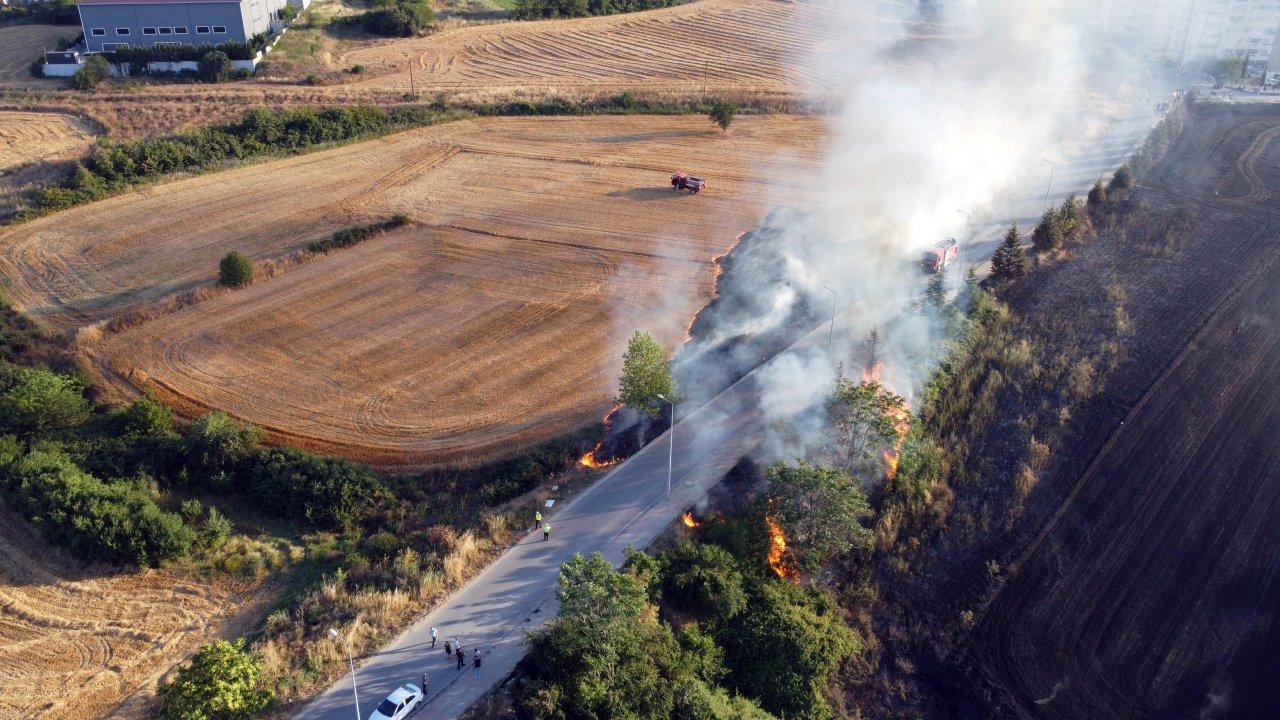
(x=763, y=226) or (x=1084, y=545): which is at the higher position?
(x=763, y=226)

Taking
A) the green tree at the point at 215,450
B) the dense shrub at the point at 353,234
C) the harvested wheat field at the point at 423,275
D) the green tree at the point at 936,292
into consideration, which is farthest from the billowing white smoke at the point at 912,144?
the dense shrub at the point at 353,234

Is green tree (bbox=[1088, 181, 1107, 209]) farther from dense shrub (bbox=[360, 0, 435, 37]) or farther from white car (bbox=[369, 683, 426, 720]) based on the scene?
dense shrub (bbox=[360, 0, 435, 37])

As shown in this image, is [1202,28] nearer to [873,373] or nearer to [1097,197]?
[1097,197]

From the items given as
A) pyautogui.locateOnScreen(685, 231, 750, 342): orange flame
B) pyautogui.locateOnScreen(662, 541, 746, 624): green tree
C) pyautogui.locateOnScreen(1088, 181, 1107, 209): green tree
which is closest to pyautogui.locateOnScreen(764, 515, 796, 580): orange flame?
pyautogui.locateOnScreen(662, 541, 746, 624): green tree

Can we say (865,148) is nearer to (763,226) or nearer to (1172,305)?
(763,226)

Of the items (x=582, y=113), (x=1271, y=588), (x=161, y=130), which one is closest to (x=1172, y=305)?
(x=1271, y=588)

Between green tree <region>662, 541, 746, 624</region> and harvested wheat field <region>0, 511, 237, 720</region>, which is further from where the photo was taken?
green tree <region>662, 541, 746, 624</region>
